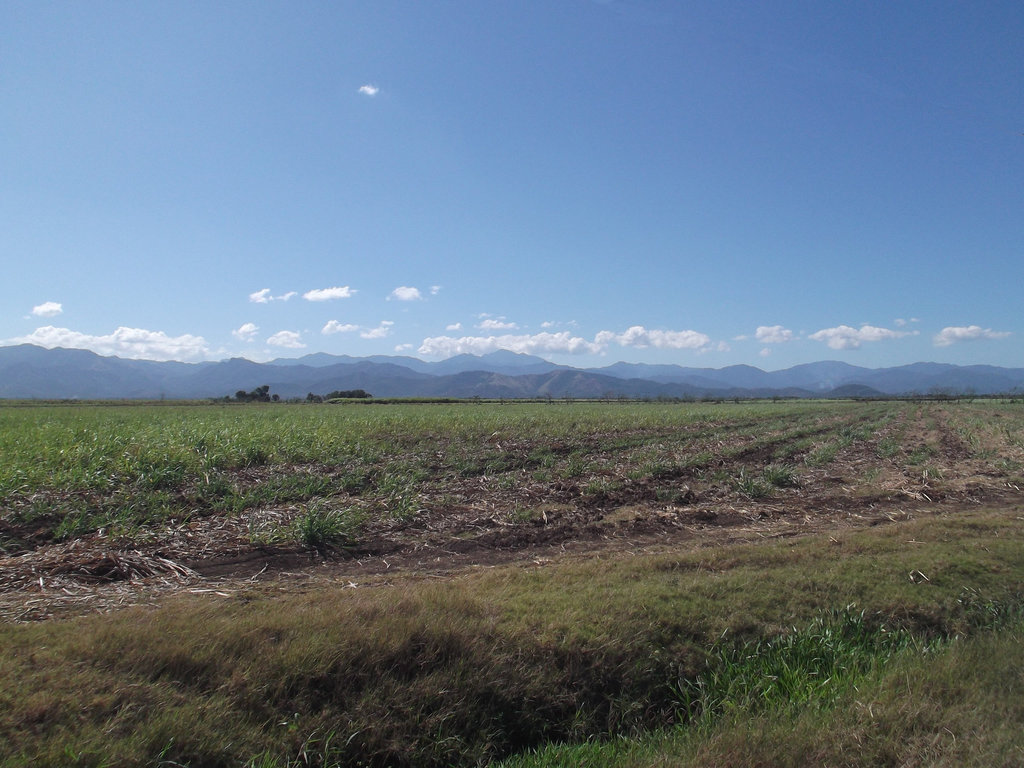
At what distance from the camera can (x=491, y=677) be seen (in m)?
4.59

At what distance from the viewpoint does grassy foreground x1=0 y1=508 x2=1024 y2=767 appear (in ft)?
12.1

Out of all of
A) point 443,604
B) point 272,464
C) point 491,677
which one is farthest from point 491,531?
point 272,464

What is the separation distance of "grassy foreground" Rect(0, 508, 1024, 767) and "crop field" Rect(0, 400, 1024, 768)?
2 cm

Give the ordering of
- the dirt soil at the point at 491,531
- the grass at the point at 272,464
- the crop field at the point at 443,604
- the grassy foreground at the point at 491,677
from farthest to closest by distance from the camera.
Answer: the grass at the point at 272,464 → the dirt soil at the point at 491,531 → the crop field at the point at 443,604 → the grassy foreground at the point at 491,677

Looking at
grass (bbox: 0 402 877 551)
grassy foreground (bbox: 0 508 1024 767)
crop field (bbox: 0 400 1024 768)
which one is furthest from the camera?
grass (bbox: 0 402 877 551)

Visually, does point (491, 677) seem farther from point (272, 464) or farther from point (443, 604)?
point (272, 464)

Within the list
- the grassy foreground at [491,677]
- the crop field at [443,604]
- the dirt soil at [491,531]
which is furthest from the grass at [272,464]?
the grassy foreground at [491,677]

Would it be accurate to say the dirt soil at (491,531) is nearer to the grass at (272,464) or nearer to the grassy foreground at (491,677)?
the grass at (272,464)

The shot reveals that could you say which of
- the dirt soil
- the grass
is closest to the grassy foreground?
the dirt soil

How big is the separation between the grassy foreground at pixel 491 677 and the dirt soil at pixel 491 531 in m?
1.04

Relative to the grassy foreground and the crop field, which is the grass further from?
the grassy foreground

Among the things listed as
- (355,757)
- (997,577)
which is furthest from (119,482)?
(997,577)

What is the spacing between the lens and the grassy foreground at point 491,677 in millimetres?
3676

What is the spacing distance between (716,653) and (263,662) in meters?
4.09
